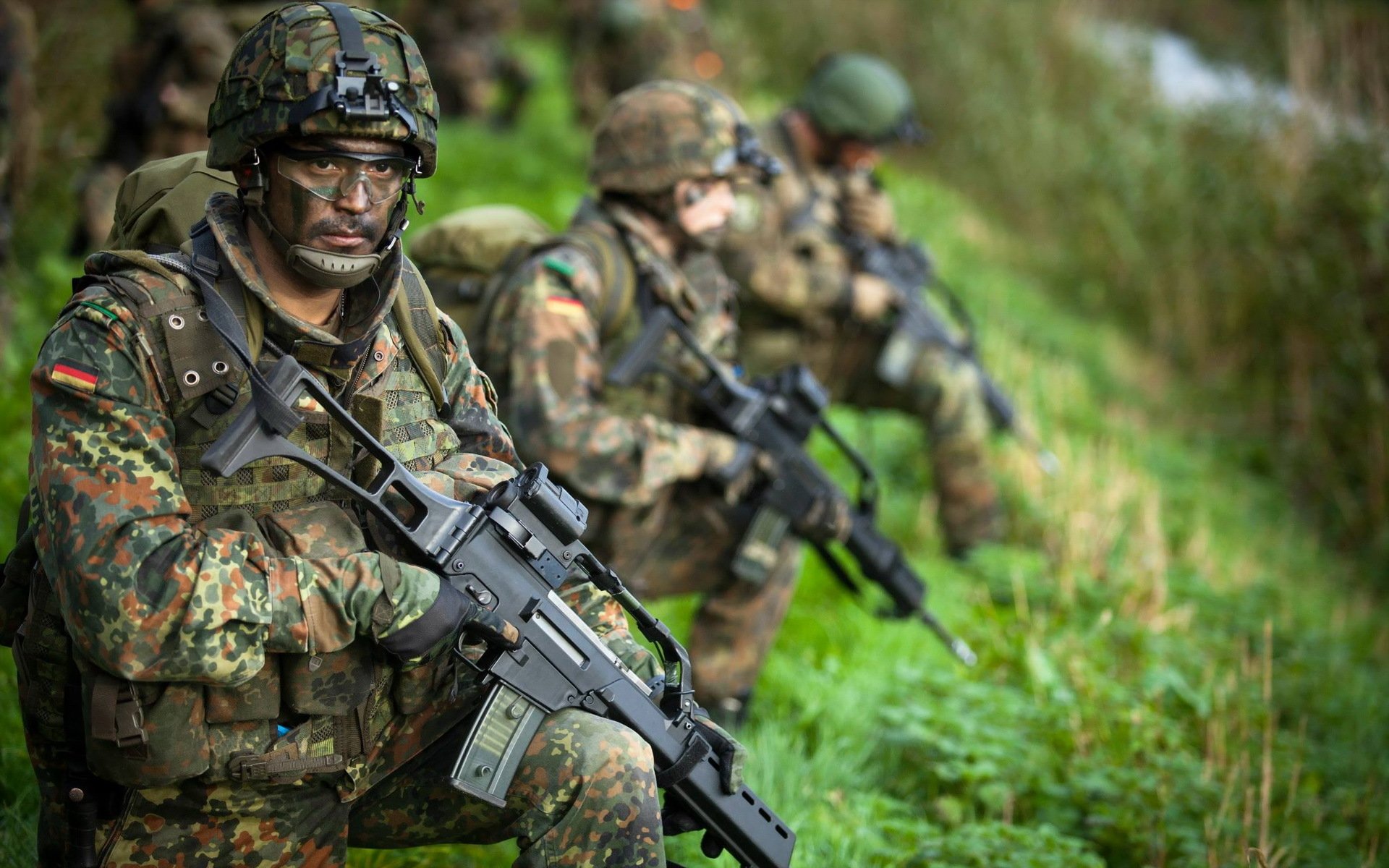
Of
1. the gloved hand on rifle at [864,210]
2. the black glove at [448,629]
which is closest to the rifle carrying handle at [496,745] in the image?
the black glove at [448,629]

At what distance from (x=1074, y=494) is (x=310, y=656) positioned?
491 centimetres

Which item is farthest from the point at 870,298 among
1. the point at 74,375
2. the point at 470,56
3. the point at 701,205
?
the point at 470,56

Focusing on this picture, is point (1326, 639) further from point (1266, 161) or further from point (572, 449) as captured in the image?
point (1266, 161)

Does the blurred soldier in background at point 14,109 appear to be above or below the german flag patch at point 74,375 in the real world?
below

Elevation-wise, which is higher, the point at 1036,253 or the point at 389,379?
the point at 389,379

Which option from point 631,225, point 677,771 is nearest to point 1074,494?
point 631,225

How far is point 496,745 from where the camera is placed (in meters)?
2.42

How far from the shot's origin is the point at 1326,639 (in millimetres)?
5605

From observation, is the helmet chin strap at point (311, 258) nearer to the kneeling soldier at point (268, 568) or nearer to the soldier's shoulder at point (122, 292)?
the kneeling soldier at point (268, 568)

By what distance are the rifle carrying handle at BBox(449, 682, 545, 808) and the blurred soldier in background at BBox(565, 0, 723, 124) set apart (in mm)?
7673

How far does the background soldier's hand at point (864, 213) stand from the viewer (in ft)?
22.2

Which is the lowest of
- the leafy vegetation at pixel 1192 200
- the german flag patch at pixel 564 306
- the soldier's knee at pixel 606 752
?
the leafy vegetation at pixel 1192 200

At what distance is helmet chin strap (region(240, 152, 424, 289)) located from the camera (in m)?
2.38

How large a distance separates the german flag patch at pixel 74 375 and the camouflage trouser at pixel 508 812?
2.41ft
